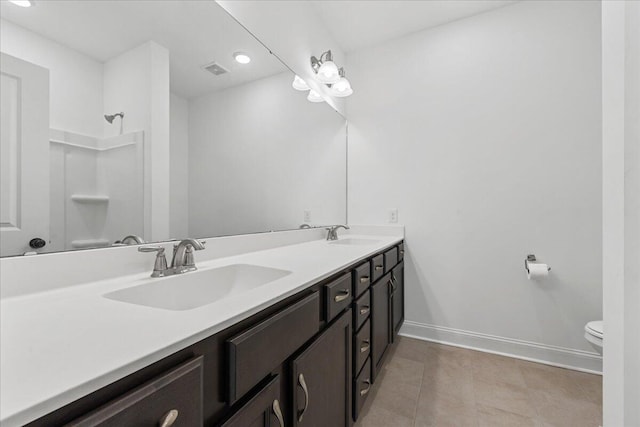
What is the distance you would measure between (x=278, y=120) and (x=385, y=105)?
1123mm

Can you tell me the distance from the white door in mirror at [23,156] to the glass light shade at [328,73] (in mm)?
1658

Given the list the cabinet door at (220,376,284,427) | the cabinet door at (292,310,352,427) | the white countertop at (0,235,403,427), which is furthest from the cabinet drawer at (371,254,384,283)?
the cabinet door at (220,376,284,427)

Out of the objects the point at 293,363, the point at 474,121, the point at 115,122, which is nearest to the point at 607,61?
the point at 293,363

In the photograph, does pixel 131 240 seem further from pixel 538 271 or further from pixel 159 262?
pixel 538 271

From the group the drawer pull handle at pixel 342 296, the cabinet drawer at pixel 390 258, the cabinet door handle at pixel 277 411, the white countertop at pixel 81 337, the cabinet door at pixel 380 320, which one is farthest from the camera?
the cabinet drawer at pixel 390 258

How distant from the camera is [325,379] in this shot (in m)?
0.91

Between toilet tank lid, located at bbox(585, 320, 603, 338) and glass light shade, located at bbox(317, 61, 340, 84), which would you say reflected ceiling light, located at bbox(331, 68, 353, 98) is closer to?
glass light shade, located at bbox(317, 61, 340, 84)

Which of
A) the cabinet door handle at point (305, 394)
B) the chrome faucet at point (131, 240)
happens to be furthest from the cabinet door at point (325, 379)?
the chrome faucet at point (131, 240)

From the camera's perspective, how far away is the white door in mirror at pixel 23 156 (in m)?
0.66

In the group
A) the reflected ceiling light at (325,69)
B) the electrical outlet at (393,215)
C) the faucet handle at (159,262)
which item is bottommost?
the faucet handle at (159,262)

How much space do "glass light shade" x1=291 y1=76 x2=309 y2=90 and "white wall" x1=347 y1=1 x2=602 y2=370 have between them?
0.72 meters

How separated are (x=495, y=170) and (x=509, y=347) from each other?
1.27 meters

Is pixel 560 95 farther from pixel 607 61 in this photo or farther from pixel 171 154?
pixel 171 154

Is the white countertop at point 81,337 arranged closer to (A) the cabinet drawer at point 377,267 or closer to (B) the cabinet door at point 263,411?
(B) the cabinet door at point 263,411
